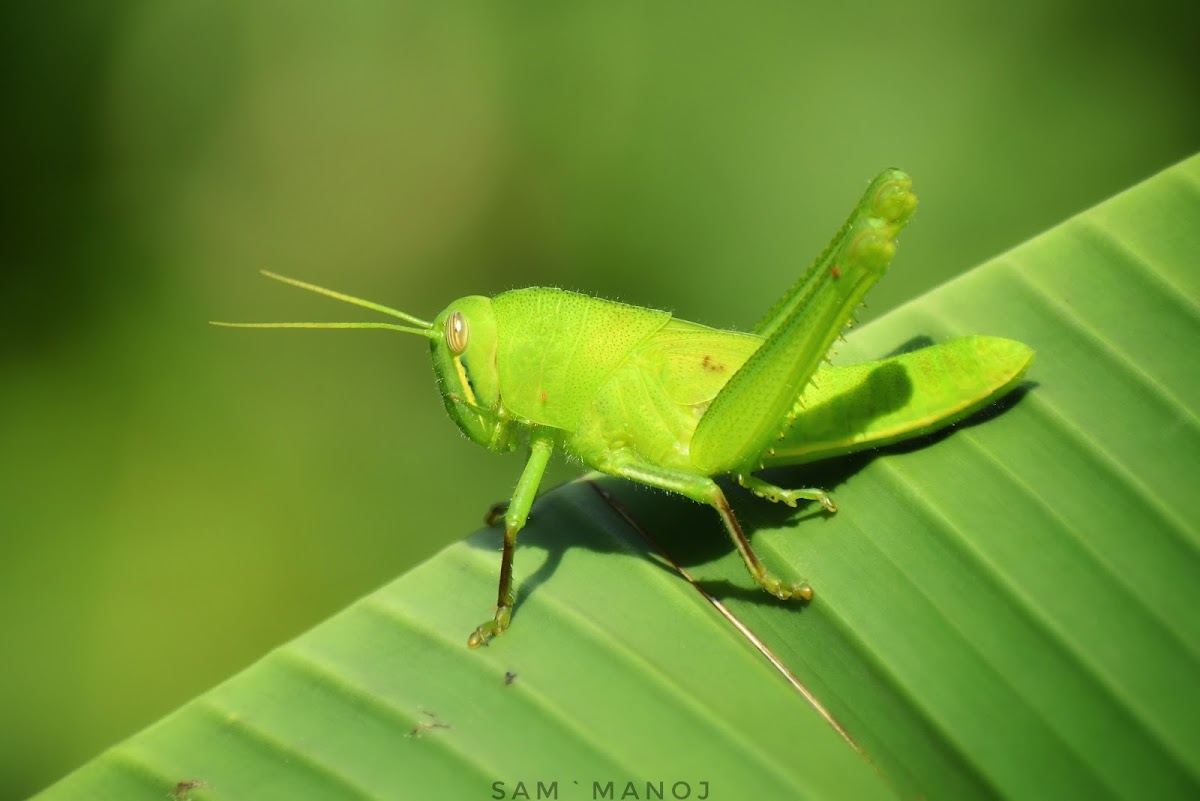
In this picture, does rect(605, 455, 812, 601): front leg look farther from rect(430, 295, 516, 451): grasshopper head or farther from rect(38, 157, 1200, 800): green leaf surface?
rect(430, 295, 516, 451): grasshopper head

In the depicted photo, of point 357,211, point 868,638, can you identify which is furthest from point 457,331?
point 357,211

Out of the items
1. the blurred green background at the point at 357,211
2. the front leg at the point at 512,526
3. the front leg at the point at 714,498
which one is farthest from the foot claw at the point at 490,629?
the blurred green background at the point at 357,211

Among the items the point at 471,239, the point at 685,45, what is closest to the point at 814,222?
the point at 685,45

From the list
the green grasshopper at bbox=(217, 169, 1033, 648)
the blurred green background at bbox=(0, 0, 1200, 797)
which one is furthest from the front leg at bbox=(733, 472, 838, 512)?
the blurred green background at bbox=(0, 0, 1200, 797)

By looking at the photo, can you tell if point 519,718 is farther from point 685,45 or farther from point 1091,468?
point 685,45

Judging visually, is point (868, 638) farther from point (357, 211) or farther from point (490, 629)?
point (357, 211)

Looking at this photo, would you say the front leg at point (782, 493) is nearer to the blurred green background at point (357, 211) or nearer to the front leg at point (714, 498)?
the front leg at point (714, 498)

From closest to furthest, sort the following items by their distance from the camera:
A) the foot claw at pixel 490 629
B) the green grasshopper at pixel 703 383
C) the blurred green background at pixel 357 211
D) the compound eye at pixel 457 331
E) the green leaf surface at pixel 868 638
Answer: the green leaf surface at pixel 868 638, the foot claw at pixel 490 629, the green grasshopper at pixel 703 383, the compound eye at pixel 457 331, the blurred green background at pixel 357 211
